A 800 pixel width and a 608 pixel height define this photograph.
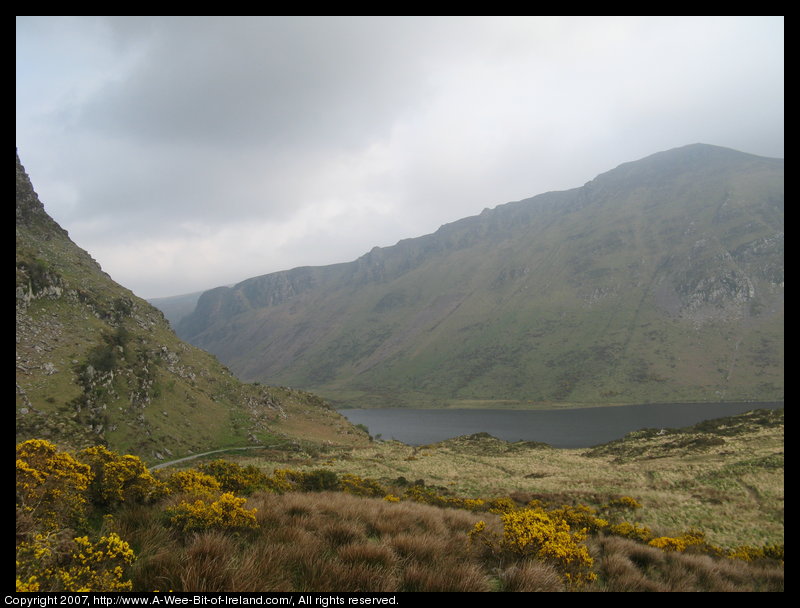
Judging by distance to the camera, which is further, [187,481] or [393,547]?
[187,481]

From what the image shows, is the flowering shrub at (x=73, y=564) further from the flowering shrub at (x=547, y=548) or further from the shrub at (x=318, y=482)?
the shrub at (x=318, y=482)

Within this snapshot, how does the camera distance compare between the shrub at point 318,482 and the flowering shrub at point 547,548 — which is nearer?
the flowering shrub at point 547,548

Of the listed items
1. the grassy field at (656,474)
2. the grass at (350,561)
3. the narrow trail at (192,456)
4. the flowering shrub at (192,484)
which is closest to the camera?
the grass at (350,561)

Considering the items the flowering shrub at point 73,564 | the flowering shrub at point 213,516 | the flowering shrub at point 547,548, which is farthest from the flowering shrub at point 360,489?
the flowering shrub at point 73,564

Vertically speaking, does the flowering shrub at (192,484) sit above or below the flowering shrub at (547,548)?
above

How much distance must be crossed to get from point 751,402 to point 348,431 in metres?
148

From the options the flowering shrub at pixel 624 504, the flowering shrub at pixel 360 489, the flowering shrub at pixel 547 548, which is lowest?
the flowering shrub at pixel 624 504

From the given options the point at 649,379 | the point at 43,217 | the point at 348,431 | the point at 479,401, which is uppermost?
the point at 43,217

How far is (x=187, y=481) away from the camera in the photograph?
27.5 feet

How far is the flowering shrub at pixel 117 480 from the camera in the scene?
22.2ft

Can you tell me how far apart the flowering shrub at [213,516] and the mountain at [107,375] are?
25.4 metres

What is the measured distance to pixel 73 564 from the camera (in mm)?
4199
